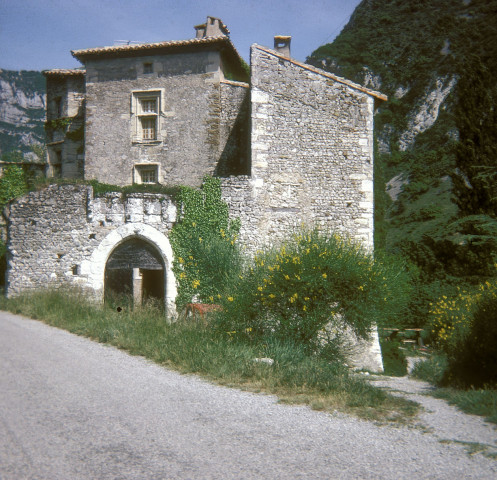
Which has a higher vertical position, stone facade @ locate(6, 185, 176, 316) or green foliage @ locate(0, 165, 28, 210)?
green foliage @ locate(0, 165, 28, 210)

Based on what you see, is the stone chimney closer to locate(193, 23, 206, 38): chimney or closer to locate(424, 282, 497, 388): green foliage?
locate(193, 23, 206, 38): chimney

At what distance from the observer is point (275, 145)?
1295cm

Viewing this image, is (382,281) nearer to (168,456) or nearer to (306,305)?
(306,305)

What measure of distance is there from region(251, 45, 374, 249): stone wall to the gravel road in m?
7.78

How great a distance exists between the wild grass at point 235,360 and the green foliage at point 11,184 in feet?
37.8

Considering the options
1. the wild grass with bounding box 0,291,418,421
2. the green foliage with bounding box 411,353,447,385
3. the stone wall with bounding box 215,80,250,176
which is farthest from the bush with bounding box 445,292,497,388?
the stone wall with bounding box 215,80,250,176

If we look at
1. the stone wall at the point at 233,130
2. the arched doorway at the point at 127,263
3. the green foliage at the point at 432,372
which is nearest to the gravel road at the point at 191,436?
the green foliage at the point at 432,372

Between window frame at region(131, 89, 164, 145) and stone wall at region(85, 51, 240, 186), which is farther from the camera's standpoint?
window frame at region(131, 89, 164, 145)

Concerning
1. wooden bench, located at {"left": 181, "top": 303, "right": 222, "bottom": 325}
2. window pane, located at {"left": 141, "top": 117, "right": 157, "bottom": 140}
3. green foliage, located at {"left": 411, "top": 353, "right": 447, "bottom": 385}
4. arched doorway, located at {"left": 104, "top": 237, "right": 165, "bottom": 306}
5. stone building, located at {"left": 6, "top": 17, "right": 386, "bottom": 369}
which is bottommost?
green foliage, located at {"left": 411, "top": 353, "right": 447, "bottom": 385}

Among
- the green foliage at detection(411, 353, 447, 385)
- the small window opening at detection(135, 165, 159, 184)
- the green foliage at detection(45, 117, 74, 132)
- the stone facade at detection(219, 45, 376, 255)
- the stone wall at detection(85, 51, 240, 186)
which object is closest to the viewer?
the green foliage at detection(411, 353, 447, 385)

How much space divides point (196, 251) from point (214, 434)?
27.0 ft

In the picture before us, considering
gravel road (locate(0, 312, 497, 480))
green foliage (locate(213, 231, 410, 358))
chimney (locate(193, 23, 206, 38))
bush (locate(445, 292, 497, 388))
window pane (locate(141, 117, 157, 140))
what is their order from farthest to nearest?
chimney (locate(193, 23, 206, 38)) < window pane (locate(141, 117, 157, 140)) < green foliage (locate(213, 231, 410, 358)) < bush (locate(445, 292, 497, 388)) < gravel road (locate(0, 312, 497, 480))

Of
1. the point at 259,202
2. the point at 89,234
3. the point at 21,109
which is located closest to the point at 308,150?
the point at 259,202

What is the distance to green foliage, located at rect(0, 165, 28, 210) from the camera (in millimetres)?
19531
